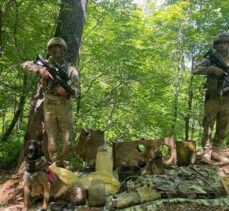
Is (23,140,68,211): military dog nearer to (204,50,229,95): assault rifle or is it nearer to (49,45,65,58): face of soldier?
(49,45,65,58): face of soldier

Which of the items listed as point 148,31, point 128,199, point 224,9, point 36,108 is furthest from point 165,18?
point 128,199

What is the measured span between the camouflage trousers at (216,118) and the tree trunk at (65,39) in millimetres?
2588

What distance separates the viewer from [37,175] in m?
3.92

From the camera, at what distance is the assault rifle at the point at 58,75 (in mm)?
4773

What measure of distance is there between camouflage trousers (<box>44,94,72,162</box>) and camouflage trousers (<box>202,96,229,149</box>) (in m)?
2.45

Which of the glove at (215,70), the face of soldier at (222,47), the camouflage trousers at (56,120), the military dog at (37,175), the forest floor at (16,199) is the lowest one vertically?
the forest floor at (16,199)

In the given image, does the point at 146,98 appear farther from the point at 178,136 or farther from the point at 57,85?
the point at 57,85

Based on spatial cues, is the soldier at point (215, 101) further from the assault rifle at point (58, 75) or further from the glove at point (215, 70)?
the assault rifle at point (58, 75)

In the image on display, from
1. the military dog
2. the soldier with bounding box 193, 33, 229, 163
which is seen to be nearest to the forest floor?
the military dog

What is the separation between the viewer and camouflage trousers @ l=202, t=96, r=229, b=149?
18.4ft

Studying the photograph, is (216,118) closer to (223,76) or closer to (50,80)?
(223,76)

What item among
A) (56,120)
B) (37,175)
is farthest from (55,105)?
(37,175)

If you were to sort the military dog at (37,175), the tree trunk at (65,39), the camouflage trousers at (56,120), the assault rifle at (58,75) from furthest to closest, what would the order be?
the tree trunk at (65,39) → the camouflage trousers at (56,120) → the assault rifle at (58,75) → the military dog at (37,175)

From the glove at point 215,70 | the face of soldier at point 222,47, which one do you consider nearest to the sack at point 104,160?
the glove at point 215,70
